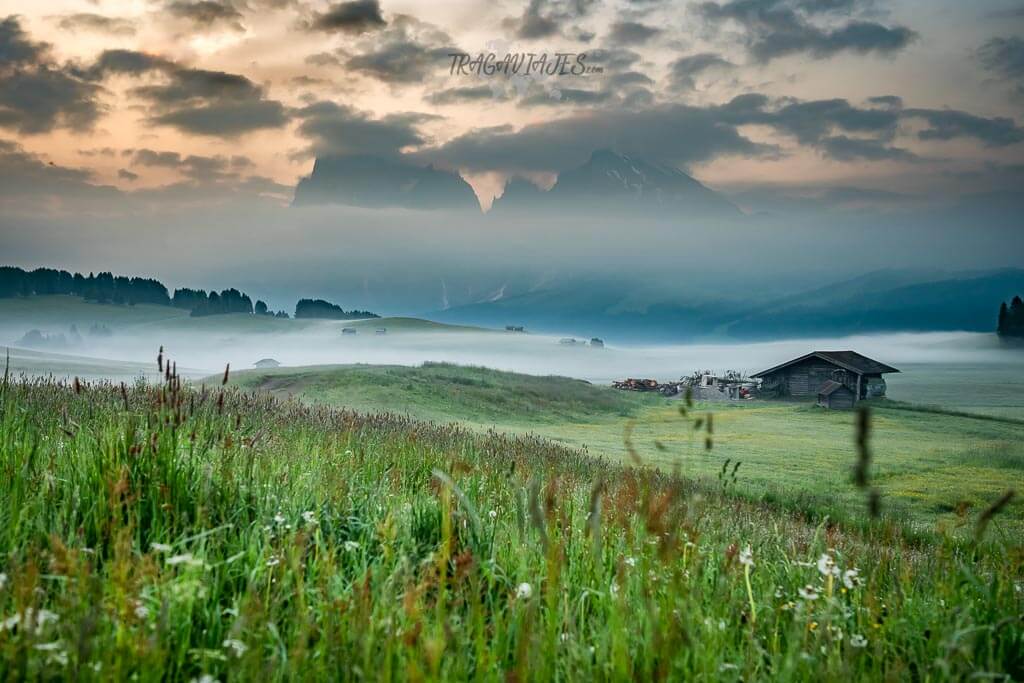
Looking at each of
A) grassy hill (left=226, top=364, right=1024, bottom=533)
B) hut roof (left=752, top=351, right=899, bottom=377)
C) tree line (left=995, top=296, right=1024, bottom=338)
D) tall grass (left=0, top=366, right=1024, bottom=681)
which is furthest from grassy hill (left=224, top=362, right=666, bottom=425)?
tree line (left=995, top=296, right=1024, bottom=338)

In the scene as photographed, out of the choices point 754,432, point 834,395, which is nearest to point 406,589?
point 754,432

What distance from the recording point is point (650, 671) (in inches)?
138

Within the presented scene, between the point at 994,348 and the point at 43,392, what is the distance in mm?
70603

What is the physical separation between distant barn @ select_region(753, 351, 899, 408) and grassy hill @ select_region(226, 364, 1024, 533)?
180 cm

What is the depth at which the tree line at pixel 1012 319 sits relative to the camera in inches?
2174

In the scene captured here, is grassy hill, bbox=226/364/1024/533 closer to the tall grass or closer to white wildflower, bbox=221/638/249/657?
the tall grass

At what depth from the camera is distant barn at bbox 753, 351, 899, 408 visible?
48.8 m

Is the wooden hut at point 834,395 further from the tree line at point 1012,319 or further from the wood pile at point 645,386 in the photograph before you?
the tree line at point 1012,319

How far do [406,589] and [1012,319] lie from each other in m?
66.7

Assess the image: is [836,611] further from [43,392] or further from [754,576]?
[43,392]

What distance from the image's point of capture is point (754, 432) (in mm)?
35656

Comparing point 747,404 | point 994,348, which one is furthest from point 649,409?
point 994,348

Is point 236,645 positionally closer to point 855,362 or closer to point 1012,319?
point 855,362

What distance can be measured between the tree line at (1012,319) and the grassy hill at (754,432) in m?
15.3
